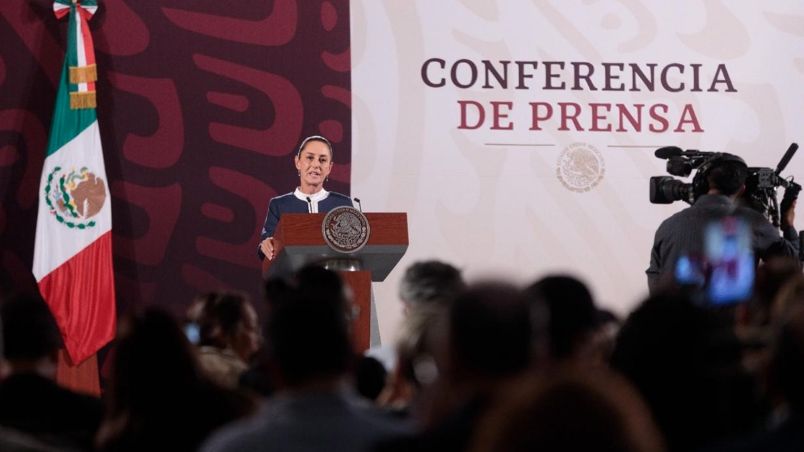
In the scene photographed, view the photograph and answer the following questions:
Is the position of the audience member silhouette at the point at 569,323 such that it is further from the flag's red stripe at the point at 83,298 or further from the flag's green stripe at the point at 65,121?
the flag's green stripe at the point at 65,121

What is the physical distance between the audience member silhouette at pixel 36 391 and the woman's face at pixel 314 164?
4.41 m

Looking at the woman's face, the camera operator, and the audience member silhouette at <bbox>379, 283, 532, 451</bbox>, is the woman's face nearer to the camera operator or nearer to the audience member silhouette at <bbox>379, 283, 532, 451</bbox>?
the camera operator

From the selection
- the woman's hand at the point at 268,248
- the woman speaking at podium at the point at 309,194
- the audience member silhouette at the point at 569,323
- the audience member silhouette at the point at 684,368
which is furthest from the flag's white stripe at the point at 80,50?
the audience member silhouette at the point at 684,368

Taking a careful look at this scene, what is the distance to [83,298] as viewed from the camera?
7.80 metres

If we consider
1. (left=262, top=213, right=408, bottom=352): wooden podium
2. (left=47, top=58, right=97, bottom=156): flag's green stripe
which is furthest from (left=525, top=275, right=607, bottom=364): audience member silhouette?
(left=47, top=58, right=97, bottom=156): flag's green stripe

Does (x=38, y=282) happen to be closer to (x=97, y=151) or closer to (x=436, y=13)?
(x=97, y=151)

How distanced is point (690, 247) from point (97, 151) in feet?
13.1

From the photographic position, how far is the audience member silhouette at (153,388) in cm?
245

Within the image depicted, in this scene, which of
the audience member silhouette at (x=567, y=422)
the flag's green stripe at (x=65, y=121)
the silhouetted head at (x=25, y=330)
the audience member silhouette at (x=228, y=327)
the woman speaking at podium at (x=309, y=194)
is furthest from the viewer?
the flag's green stripe at (x=65, y=121)

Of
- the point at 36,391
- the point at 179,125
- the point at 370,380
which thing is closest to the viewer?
the point at 36,391

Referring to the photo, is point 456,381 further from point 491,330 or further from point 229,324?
point 229,324

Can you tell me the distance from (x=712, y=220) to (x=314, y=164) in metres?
2.68

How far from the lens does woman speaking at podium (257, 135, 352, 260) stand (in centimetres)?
723

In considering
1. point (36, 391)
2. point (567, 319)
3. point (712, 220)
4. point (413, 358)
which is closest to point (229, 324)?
point (413, 358)
